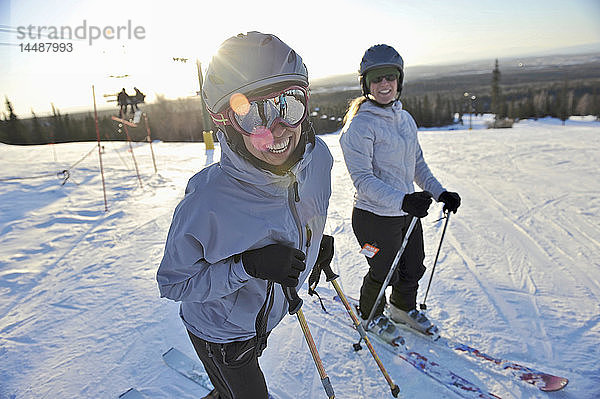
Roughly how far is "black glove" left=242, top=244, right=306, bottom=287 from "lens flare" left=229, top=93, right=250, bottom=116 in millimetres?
540

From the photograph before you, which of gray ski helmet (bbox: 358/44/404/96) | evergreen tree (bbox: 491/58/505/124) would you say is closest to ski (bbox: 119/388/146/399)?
gray ski helmet (bbox: 358/44/404/96)

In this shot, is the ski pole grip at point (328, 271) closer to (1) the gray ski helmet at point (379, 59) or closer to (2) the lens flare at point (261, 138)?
(2) the lens flare at point (261, 138)

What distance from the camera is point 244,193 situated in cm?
133

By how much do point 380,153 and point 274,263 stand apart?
1.38 m

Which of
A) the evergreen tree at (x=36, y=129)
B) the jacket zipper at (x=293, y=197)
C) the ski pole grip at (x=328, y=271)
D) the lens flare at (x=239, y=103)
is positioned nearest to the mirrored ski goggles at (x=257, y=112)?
the lens flare at (x=239, y=103)

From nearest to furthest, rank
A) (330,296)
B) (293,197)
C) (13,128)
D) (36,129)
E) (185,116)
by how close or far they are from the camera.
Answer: (293,197), (330,296), (13,128), (36,129), (185,116)

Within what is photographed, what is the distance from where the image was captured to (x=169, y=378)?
8.05 feet

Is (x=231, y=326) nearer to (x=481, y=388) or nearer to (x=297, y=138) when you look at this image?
(x=297, y=138)

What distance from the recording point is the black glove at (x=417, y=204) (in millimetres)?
2148

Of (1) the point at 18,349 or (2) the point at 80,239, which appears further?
(2) the point at 80,239

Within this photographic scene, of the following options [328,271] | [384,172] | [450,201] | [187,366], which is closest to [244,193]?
[328,271]

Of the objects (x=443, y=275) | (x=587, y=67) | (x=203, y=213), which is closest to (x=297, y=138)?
(x=203, y=213)

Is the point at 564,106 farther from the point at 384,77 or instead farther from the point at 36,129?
the point at 36,129

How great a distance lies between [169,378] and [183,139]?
43.0 metres
